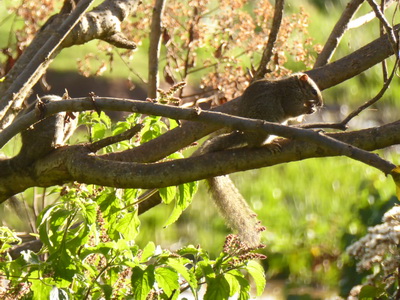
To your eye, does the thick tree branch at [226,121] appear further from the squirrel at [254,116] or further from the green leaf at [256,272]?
the squirrel at [254,116]

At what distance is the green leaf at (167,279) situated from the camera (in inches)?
96.4

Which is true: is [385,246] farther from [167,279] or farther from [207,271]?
[167,279]

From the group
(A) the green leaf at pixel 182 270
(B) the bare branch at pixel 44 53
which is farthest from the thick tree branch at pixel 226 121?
(A) the green leaf at pixel 182 270

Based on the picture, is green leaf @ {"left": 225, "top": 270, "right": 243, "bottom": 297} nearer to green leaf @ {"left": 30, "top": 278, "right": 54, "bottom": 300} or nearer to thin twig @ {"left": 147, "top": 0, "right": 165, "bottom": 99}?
green leaf @ {"left": 30, "top": 278, "right": 54, "bottom": 300}

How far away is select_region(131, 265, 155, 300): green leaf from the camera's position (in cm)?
238

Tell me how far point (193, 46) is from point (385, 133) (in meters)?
2.19

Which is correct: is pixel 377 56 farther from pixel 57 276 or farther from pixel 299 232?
pixel 299 232

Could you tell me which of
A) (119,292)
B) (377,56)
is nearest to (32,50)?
(119,292)

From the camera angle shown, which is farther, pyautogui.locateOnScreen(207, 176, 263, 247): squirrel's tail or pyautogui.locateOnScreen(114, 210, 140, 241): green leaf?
pyautogui.locateOnScreen(207, 176, 263, 247): squirrel's tail

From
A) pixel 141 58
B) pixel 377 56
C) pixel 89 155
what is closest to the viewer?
pixel 89 155

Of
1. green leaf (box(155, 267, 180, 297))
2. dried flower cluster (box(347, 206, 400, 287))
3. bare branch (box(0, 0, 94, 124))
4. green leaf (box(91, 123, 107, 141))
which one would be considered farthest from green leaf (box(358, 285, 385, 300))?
bare branch (box(0, 0, 94, 124))

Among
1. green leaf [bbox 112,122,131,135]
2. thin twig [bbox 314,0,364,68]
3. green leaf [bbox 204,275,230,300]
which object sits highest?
thin twig [bbox 314,0,364,68]

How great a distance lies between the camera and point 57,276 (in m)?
2.45

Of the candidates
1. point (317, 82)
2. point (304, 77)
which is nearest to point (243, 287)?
point (317, 82)
